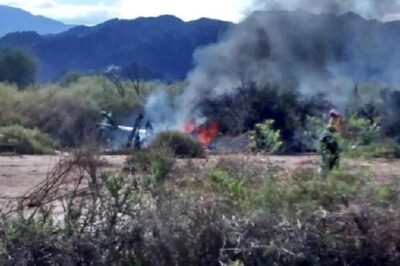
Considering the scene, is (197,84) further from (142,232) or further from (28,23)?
(28,23)

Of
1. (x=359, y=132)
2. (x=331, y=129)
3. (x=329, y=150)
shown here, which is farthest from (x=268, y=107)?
(x=329, y=150)

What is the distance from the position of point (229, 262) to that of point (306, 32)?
A: 4654 centimetres

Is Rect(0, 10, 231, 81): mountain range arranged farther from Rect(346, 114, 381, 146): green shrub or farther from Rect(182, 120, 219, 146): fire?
Rect(346, 114, 381, 146): green shrub

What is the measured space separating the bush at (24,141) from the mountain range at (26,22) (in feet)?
424

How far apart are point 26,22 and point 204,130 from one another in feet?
457

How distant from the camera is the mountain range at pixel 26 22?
16800 cm

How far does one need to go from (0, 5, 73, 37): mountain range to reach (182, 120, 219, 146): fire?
125162mm

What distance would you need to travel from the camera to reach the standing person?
389 inches

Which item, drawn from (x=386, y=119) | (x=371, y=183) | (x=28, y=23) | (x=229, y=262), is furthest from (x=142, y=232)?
(x=28, y=23)

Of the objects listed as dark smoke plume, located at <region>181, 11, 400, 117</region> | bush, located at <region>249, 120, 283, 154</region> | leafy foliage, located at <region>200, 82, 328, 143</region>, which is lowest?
bush, located at <region>249, 120, 283, 154</region>

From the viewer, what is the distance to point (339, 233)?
328 inches

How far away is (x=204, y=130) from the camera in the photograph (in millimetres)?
40594

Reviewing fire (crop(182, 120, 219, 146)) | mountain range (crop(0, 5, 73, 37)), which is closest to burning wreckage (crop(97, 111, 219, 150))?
fire (crop(182, 120, 219, 146))

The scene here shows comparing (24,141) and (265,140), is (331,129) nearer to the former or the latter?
(265,140)
